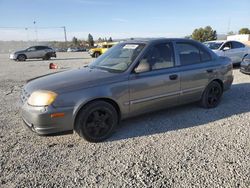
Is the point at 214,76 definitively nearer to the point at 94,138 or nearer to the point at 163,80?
the point at 163,80

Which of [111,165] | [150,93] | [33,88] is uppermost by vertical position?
[33,88]

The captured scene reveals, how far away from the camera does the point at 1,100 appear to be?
617cm

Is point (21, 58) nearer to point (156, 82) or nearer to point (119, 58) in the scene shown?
point (119, 58)

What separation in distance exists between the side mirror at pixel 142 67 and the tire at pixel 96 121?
76 centimetres

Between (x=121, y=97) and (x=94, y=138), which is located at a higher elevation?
(x=121, y=97)

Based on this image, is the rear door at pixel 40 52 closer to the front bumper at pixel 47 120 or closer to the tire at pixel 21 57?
the tire at pixel 21 57

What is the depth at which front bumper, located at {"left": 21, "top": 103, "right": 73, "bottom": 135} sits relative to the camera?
3148mm

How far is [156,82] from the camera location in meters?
3.96

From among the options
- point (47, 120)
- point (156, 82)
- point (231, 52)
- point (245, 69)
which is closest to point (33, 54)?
point (231, 52)

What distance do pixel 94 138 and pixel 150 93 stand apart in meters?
1.24

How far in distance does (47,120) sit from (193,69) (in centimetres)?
293

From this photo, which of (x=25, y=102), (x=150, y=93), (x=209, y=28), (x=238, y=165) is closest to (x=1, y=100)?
(x=25, y=102)

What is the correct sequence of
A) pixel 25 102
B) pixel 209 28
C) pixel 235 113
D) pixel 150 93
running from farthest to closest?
pixel 209 28 < pixel 235 113 < pixel 150 93 < pixel 25 102

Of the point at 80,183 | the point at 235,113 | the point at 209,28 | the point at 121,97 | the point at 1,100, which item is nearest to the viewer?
the point at 80,183
